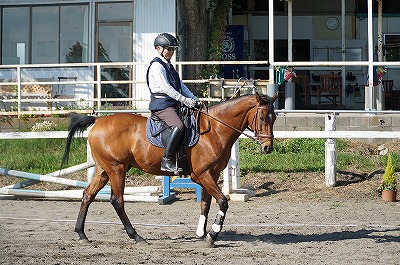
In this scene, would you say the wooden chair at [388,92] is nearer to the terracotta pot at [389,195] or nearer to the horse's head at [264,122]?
the terracotta pot at [389,195]

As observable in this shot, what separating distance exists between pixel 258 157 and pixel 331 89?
7.77 m

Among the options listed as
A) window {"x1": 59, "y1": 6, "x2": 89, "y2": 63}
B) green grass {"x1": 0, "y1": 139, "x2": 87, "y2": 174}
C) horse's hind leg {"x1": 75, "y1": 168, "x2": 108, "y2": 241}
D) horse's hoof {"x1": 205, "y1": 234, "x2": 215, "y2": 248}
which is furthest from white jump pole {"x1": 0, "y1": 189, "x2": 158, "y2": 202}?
window {"x1": 59, "y1": 6, "x2": 89, "y2": 63}

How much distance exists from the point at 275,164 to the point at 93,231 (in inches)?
249

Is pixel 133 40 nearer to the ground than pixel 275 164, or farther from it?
farther from it

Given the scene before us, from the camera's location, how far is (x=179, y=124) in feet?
36.2

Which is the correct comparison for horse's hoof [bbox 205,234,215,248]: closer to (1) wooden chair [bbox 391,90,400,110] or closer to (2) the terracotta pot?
(2) the terracotta pot

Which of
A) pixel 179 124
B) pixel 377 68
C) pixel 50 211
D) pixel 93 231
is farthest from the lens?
pixel 377 68

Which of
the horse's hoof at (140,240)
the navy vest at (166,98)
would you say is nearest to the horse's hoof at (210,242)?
the horse's hoof at (140,240)

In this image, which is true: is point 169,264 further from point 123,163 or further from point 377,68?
point 377,68

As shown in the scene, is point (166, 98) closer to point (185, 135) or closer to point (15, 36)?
point (185, 135)

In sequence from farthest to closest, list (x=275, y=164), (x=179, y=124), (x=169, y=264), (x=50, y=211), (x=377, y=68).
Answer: (x=377, y=68) < (x=275, y=164) < (x=50, y=211) < (x=179, y=124) < (x=169, y=264)

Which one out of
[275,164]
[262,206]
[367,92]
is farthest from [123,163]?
[367,92]

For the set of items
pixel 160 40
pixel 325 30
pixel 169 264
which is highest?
pixel 325 30

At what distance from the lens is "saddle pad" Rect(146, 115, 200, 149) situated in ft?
36.8
